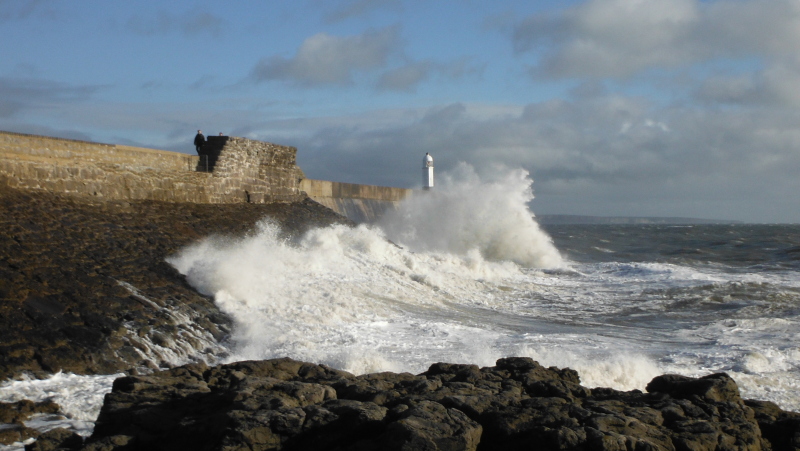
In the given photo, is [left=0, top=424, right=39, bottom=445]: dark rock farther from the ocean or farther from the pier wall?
the pier wall

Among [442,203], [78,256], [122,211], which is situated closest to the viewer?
[78,256]

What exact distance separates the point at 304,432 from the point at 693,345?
6144 mm

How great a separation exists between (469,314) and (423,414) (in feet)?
21.5

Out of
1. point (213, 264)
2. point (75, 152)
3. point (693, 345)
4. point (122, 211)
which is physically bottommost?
point (693, 345)

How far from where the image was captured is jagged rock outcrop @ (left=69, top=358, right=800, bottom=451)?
12.5 feet

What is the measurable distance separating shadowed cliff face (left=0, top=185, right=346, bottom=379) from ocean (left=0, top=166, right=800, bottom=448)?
0.35 metres

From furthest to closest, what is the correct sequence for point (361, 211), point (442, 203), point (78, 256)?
point (442, 203), point (361, 211), point (78, 256)

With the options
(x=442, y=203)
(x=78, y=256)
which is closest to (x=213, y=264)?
(x=78, y=256)

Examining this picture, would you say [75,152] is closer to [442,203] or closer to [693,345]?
[693,345]

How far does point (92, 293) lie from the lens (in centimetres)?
736

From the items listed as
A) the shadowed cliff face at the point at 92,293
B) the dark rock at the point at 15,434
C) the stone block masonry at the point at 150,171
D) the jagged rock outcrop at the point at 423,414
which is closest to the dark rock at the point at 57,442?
the jagged rock outcrop at the point at 423,414

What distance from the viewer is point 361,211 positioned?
62.4 ft

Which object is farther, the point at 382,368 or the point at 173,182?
the point at 173,182

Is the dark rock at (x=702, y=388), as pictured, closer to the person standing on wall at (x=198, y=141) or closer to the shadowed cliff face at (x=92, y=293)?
the shadowed cliff face at (x=92, y=293)
